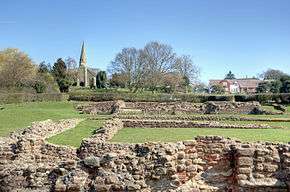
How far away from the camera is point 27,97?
1991 inches

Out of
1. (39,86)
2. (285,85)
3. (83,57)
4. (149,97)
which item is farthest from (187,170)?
(83,57)

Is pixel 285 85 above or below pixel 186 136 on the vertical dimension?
above

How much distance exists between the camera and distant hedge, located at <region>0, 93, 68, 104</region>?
4759 cm

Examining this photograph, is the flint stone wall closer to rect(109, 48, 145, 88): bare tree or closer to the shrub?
the shrub

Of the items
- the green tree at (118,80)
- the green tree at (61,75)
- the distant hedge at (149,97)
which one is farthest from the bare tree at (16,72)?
the green tree at (118,80)

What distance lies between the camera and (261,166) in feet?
25.8

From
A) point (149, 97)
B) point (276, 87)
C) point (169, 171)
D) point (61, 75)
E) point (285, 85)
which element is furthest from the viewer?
point (61, 75)

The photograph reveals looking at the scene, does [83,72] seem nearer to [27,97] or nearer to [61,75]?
[61,75]

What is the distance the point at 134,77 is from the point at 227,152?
70.0m

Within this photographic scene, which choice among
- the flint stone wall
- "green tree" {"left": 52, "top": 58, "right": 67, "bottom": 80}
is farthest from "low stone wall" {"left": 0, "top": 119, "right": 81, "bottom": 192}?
"green tree" {"left": 52, "top": 58, "right": 67, "bottom": 80}

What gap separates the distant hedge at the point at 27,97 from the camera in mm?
47594

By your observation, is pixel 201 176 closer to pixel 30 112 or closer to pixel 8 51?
pixel 30 112

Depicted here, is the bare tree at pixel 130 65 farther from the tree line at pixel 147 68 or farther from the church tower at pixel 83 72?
the church tower at pixel 83 72

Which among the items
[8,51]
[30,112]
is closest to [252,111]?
[30,112]
